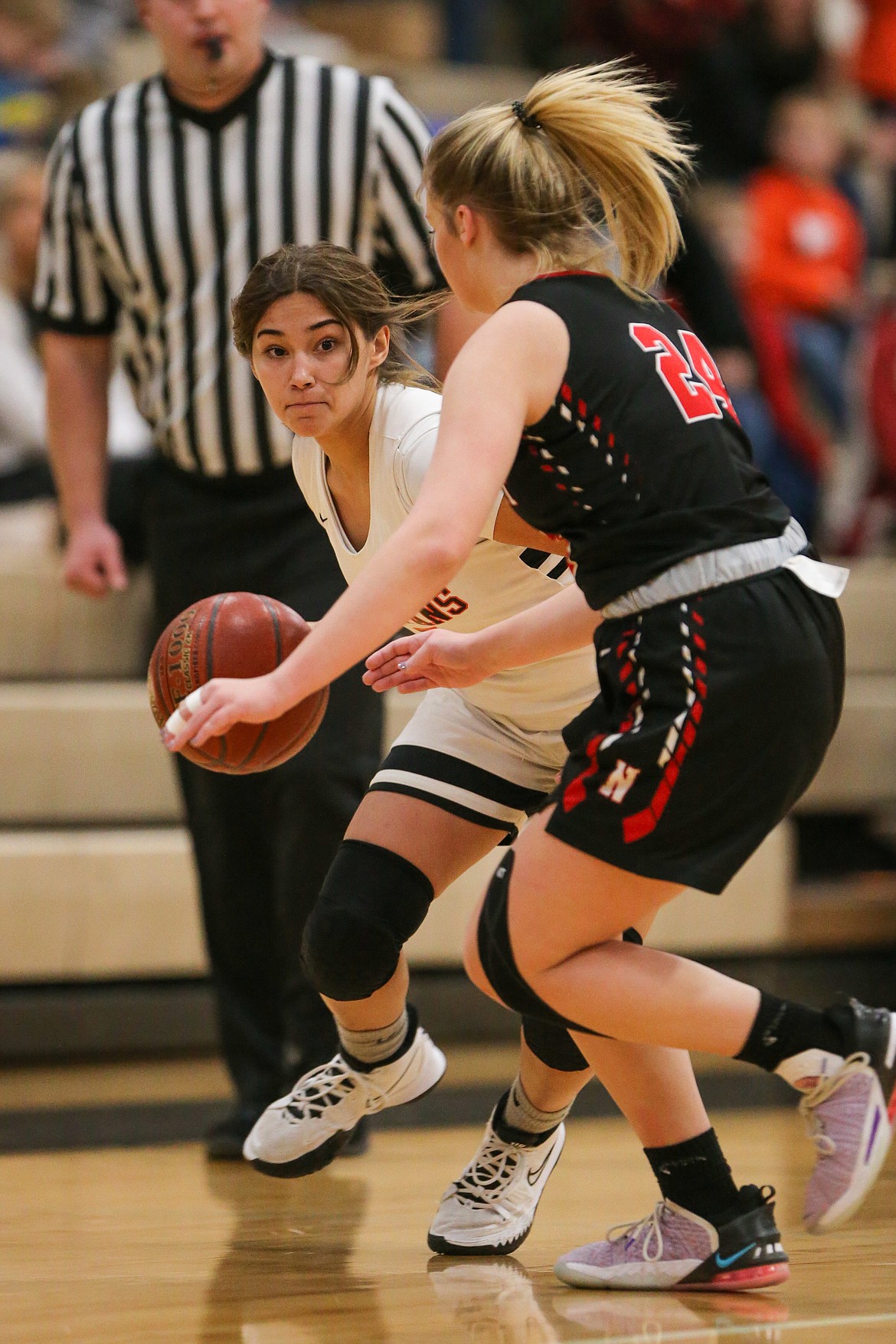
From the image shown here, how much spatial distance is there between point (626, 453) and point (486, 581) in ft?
1.58

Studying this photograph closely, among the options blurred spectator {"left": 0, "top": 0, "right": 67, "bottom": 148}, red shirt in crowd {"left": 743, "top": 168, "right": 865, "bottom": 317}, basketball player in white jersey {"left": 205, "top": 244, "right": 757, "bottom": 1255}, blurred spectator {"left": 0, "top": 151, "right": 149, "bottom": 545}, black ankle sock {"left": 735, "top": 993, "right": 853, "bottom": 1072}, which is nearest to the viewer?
black ankle sock {"left": 735, "top": 993, "right": 853, "bottom": 1072}

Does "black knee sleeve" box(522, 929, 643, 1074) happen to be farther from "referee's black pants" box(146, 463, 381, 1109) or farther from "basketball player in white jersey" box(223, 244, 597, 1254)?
"referee's black pants" box(146, 463, 381, 1109)

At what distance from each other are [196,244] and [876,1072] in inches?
79.3

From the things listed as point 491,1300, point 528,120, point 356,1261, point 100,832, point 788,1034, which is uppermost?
point 528,120

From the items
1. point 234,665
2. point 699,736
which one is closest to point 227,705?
point 234,665

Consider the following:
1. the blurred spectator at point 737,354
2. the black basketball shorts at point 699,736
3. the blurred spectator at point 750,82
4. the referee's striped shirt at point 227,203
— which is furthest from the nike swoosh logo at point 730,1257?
the blurred spectator at point 750,82

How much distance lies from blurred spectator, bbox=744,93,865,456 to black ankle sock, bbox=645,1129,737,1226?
13.9 feet

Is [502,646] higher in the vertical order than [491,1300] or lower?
higher

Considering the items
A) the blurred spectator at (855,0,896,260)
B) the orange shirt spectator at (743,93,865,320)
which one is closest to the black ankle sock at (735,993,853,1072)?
the orange shirt spectator at (743,93,865,320)

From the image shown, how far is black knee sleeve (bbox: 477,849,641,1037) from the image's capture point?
2.02 m

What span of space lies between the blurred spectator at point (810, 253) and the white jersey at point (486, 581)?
3824mm

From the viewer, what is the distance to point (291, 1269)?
7.67ft

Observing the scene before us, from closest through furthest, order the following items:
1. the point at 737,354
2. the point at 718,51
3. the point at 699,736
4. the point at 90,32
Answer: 1. the point at 699,736
2. the point at 737,354
3. the point at 90,32
4. the point at 718,51

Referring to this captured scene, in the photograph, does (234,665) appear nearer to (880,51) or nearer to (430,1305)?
(430,1305)
